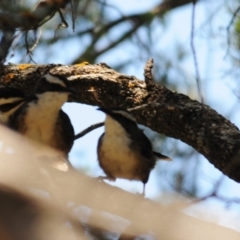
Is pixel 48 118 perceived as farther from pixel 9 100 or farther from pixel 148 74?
pixel 148 74

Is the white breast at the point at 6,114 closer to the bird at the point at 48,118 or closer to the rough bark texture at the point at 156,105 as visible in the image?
the bird at the point at 48,118

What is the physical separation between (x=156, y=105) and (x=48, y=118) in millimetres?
479

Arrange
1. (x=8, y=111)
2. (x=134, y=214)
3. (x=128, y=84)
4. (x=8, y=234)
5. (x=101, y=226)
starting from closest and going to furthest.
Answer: (x=8, y=234), (x=101, y=226), (x=134, y=214), (x=8, y=111), (x=128, y=84)

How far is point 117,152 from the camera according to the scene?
9.76 feet

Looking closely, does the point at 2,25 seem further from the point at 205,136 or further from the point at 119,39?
the point at 119,39

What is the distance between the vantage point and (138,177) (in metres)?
3.10

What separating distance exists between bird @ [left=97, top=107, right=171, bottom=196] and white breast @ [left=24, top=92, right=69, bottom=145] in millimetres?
222

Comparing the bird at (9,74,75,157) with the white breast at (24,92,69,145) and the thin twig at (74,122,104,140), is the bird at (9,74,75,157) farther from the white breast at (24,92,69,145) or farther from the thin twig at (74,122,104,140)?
the thin twig at (74,122,104,140)

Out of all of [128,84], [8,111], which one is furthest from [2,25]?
[128,84]

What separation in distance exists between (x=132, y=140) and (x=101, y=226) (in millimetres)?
1163

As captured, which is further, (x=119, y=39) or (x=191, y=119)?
(x=119, y=39)

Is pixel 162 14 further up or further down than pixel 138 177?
further up

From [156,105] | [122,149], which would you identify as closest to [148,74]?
[156,105]

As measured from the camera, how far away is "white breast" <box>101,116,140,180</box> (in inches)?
117
